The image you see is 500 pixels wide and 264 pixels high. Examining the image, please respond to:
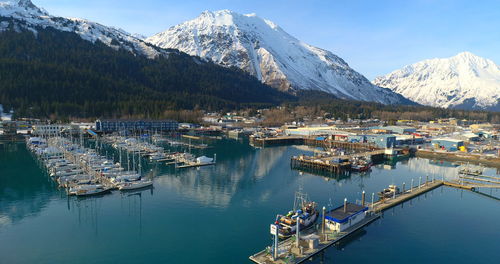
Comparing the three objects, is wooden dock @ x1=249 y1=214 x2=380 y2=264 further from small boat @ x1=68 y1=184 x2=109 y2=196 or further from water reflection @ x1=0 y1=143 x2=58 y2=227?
water reflection @ x1=0 y1=143 x2=58 y2=227

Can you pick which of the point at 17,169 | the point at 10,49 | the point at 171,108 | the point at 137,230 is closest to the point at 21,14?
the point at 10,49

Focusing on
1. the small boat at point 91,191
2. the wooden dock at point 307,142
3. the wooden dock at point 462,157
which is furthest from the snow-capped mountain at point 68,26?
the wooden dock at point 462,157

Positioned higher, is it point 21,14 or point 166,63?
point 21,14

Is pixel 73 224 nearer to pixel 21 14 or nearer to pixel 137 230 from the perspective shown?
pixel 137 230

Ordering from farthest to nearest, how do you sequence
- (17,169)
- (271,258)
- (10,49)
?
(10,49) < (17,169) < (271,258)

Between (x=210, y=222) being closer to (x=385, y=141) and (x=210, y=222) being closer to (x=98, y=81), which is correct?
(x=385, y=141)

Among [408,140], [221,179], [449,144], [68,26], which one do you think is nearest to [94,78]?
[68,26]
